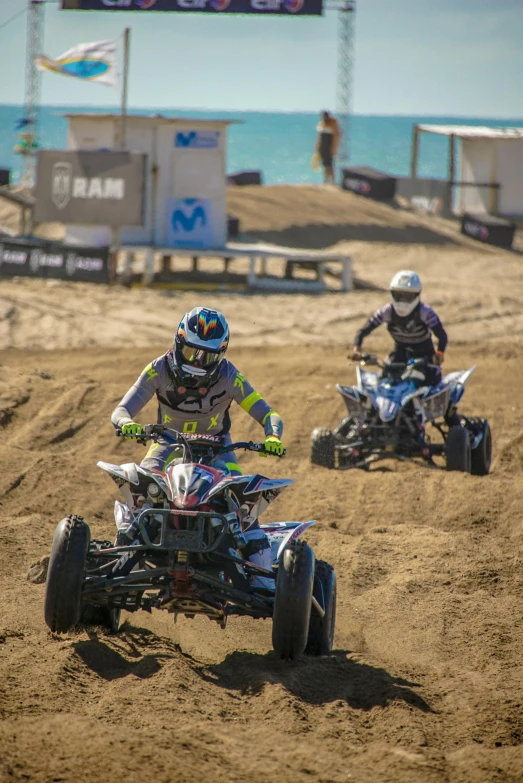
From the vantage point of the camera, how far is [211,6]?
22.6 m

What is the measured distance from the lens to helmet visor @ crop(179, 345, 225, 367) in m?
6.05

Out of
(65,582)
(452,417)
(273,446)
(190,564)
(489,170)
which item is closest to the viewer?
(65,582)

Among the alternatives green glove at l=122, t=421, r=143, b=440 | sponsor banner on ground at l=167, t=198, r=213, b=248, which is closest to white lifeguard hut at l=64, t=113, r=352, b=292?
sponsor banner on ground at l=167, t=198, r=213, b=248

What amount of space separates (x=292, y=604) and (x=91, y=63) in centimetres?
1651

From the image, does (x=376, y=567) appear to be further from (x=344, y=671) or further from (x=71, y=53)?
(x=71, y=53)

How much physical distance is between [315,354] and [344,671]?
10222 millimetres

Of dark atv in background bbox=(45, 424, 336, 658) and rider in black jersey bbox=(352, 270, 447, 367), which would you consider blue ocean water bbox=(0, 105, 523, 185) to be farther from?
dark atv in background bbox=(45, 424, 336, 658)

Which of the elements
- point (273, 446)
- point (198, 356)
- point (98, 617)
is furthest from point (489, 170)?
point (98, 617)

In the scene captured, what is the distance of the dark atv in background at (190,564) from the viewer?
5.04m

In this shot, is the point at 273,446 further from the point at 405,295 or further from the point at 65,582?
the point at 405,295

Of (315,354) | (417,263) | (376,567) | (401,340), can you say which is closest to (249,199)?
(417,263)

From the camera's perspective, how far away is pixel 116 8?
894 inches

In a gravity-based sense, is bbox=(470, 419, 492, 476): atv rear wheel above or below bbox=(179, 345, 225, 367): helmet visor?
below

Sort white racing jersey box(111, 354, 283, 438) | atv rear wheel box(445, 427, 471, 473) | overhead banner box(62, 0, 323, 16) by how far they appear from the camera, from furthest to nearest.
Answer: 1. overhead banner box(62, 0, 323, 16)
2. atv rear wheel box(445, 427, 471, 473)
3. white racing jersey box(111, 354, 283, 438)
